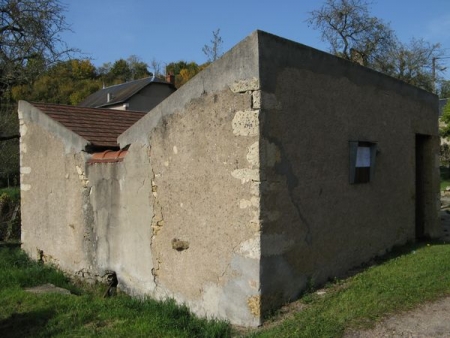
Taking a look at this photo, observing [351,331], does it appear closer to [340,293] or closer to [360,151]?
[340,293]

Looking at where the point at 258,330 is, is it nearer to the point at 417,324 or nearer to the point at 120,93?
the point at 417,324

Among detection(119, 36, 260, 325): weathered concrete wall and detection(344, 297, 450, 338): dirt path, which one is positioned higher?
detection(119, 36, 260, 325): weathered concrete wall

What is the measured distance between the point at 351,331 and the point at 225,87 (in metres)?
2.93

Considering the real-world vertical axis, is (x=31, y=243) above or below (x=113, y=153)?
below

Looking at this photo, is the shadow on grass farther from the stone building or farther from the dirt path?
the dirt path

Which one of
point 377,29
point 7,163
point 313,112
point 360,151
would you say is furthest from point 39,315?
point 377,29

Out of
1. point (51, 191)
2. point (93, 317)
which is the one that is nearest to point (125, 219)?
point (93, 317)

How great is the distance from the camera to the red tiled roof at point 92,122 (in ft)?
25.1

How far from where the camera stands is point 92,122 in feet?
27.6

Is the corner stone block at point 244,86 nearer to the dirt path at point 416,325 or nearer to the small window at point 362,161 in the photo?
the small window at point 362,161

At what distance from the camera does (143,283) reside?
6363 millimetres

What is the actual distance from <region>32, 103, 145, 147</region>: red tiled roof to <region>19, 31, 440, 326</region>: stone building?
5 centimetres

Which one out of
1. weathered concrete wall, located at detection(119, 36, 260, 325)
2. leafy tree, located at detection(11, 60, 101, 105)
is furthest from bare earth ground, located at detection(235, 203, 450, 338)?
leafy tree, located at detection(11, 60, 101, 105)

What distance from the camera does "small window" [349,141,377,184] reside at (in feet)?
20.0
